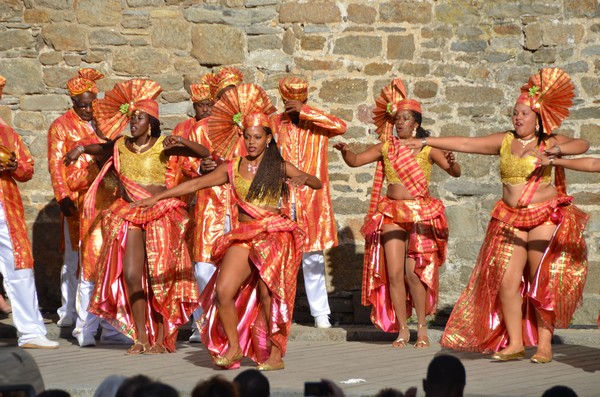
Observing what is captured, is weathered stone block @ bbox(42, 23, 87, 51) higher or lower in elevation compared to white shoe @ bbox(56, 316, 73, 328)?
higher

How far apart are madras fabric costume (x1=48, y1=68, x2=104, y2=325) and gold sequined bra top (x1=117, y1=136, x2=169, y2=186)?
1.15 metres

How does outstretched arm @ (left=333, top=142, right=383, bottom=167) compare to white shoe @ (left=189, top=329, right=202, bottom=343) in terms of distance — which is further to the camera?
white shoe @ (left=189, top=329, right=202, bottom=343)

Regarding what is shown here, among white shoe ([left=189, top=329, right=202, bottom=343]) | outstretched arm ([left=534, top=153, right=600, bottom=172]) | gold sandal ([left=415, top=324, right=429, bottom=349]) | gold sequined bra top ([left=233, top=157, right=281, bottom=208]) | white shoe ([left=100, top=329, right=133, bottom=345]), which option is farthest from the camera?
white shoe ([left=189, top=329, right=202, bottom=343])

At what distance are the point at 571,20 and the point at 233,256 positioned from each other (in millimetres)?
4561

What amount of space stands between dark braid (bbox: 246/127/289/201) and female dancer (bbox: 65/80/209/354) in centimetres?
81

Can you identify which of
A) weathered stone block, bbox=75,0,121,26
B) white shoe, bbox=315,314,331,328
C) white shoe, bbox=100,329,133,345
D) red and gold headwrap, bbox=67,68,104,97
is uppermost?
weathered stone block, bbox=75,0,121,26

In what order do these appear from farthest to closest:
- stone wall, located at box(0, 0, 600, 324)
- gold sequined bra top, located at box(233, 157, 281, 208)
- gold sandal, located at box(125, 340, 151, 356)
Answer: stone wall, located at box(0, 0, 600, 324)
gold sandal, located at box(125, 340, 151, 356)
gold sequined bra top, located at box(233, 157, 281, 208)

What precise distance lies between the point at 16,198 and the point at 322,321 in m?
2.82

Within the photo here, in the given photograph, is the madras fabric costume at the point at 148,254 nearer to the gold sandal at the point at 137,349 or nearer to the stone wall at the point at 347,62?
the gold sandal at the point at 137,349

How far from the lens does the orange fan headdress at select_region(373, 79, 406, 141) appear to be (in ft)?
35.6

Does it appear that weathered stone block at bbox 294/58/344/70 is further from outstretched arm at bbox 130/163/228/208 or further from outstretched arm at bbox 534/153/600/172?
outstretched arm at bbox 534/153/600/172

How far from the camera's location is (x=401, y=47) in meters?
12.3

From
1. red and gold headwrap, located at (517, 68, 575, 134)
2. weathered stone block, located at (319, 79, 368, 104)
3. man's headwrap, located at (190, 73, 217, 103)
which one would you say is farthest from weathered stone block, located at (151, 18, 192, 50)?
red and gold headwrap, located at (517, 68, 575, 134)

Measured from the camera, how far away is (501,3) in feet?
40.1
